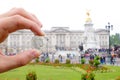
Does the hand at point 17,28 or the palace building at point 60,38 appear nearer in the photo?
the hand at point 17,28

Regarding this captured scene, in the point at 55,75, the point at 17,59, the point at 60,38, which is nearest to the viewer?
the point at 17,59

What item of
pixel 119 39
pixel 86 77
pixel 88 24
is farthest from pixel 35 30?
pixel 119 39

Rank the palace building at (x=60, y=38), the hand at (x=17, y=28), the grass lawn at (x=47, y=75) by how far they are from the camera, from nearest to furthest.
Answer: the hand at (x=17, y=28), the grass lawn at (x=47, y=75), the palace building at (x=60, y=38)

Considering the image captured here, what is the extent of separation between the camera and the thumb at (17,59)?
127 centimetres

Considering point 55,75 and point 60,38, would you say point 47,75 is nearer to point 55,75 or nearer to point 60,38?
point 55,75

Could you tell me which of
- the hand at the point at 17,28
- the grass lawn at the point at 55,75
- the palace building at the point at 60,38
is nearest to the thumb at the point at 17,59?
the hand at the point at 17,28

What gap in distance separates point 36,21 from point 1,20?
0.44ft

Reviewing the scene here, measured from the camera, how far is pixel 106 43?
116 metres

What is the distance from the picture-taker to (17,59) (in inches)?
50.3

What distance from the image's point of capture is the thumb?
1.27 metres

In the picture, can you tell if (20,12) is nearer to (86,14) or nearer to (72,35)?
(86,14)

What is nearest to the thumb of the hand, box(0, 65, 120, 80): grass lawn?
the hand

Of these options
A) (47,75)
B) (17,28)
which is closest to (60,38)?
(47,75)

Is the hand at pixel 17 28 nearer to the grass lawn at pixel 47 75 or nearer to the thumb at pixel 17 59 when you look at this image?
the thumb at pixel 17 59
